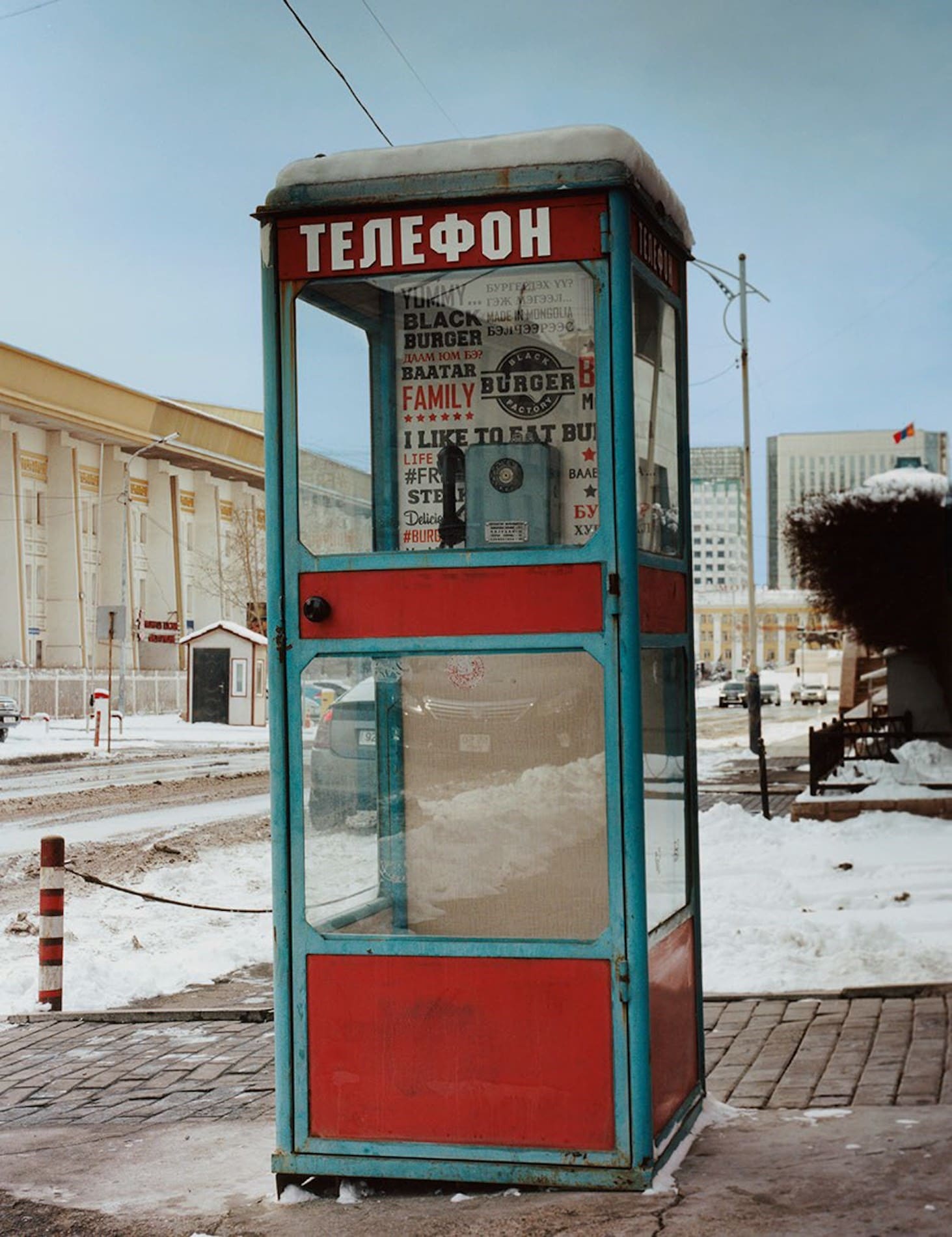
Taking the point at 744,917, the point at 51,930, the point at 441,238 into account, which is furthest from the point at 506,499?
the point at 744,917

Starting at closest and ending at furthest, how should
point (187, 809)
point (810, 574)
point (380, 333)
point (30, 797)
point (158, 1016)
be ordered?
1. point (380, 333)
2. point (158, 1016)
3. point (187, 809)
4. point (30, 797)
5. point (810, 574)

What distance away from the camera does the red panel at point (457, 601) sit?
4234 millimetres

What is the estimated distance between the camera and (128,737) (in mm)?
39156

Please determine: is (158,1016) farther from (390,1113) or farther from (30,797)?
(30,797)

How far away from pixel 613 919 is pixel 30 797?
17.2 m

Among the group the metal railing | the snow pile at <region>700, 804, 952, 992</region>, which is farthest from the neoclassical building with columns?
the snow pile at <region>700, 804, 952, 992</region>

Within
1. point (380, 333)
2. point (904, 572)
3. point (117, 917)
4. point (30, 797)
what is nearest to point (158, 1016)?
point (117, 917)

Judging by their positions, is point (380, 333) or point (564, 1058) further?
point (380, 333)

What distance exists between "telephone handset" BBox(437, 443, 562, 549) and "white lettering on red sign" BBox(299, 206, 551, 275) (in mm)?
571

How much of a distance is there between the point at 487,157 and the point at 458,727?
1.64 metres

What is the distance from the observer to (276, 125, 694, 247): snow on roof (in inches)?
168

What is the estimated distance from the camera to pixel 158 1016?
24.5 ft

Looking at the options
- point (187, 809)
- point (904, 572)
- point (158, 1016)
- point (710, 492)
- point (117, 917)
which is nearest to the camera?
point (158, 1016)

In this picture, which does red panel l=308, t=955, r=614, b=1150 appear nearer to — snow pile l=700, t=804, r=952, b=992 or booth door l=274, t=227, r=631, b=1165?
booth door l=274, t=227, r=631, b=1165
